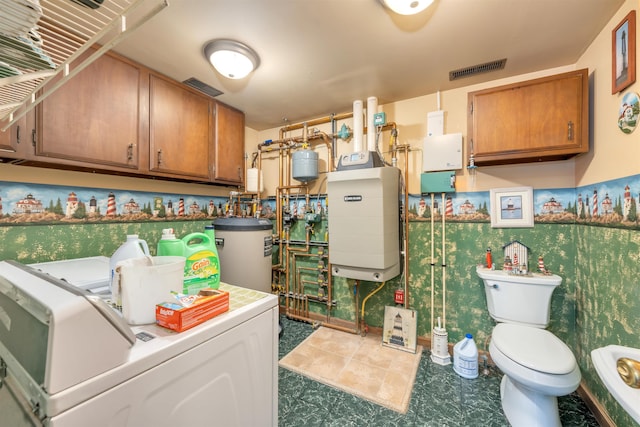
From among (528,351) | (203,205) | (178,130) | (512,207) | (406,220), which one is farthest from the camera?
(203,205)

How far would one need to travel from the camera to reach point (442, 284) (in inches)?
92.4

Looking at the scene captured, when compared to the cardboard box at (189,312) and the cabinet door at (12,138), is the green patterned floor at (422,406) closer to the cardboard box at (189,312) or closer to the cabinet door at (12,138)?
the cardboard box at (189,312)

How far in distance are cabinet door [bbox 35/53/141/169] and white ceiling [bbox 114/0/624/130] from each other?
24 centimetres

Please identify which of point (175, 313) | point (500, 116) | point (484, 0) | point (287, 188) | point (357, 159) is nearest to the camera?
point (175, 313)

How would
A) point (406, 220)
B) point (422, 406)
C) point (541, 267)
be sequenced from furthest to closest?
point (406, 220) < point (541, 267) < point (422, 406)

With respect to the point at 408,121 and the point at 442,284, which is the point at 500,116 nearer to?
the point at 408,121

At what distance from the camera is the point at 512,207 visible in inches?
83.0

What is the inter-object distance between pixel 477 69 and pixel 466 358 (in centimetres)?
232

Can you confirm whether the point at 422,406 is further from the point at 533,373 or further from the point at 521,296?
the point at 521,296

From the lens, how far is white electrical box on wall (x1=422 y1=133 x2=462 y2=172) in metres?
2.25

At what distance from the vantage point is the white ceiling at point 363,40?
57.1 inches

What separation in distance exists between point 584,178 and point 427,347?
6.10 ft

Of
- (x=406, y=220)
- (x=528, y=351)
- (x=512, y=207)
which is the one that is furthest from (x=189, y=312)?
(x=512, y=207)

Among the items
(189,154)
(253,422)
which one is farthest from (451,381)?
(189,154)
